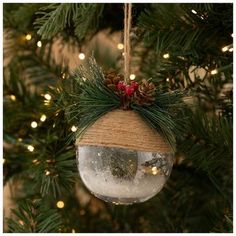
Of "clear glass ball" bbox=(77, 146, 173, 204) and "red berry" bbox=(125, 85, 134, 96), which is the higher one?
"red berry" bbox=(125, 85, 134, 96)

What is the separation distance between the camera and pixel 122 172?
0.48m

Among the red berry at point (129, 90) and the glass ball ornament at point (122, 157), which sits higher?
the red berry at point (129, 90)

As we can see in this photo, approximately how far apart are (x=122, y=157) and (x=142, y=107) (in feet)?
0.16

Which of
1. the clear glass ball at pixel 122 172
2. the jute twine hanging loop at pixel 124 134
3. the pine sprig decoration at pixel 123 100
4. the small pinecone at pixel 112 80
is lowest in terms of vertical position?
the clear glass ball at pixel 122 172

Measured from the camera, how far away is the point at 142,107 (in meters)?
0.49

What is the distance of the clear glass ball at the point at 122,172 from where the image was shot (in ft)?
1.57

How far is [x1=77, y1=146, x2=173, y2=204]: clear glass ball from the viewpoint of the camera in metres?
0.48

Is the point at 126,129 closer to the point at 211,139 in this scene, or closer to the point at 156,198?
the point at 211,139

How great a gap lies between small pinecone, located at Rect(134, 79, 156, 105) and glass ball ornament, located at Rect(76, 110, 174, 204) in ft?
0.04

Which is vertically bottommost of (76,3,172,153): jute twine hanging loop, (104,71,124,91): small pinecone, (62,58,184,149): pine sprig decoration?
(76,3,172,153): jute twine hanging loop

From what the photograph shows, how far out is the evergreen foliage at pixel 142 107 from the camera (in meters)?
0.55

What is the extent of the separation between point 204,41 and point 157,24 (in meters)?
0.05

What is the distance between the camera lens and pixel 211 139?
0.60m

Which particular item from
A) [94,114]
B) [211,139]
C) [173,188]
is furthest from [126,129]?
[173,188]
